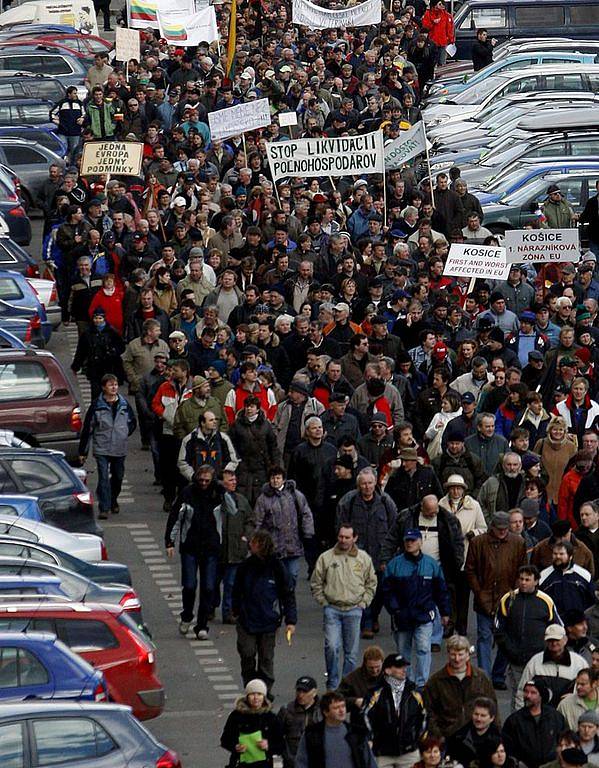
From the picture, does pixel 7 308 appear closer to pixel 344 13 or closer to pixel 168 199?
pixel 168 199

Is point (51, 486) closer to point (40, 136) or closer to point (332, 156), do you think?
point (332, 156)

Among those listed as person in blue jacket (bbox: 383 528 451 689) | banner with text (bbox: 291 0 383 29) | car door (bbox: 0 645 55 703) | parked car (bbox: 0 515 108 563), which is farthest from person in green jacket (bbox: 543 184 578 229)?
car door (bbox: 0 645 55 703)

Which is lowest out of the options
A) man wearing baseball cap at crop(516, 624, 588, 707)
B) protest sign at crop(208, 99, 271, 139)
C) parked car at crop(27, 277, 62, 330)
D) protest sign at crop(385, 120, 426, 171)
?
parked car at crop(27, 277, 62, 330)

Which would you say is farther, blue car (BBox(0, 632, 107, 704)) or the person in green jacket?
the person in green jacket

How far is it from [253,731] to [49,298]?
1443 centimetres

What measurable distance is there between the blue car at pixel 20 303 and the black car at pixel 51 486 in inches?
280

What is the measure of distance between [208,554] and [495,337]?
4.83 metres

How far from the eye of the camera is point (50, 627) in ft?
55.6

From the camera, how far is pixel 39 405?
24031mm

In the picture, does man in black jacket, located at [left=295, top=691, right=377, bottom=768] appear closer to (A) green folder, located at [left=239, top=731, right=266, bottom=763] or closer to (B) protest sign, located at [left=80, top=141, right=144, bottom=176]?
(A) green folder, located at [left=239, top=731, right=266, bottom=763]

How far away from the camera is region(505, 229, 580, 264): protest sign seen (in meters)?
26.9

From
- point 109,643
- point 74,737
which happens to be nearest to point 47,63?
point 109,643

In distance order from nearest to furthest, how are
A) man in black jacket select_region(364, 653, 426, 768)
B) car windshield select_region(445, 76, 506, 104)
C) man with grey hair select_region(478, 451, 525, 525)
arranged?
man in black jacket select_region(364, 653, 426, 768) < man with grey hair select_region(478, 451, 525, 525) < car windshield select_region(445, 76, 506, 104)

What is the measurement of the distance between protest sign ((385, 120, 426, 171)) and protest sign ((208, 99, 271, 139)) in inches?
70.9
